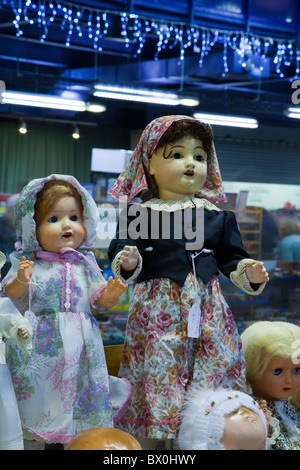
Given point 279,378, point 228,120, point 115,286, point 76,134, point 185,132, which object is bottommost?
point 279,378

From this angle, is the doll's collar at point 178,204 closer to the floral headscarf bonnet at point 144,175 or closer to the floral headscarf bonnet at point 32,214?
the floral headscarf bonnet at point 144,175

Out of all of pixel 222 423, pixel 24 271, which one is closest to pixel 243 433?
pixel 222 423

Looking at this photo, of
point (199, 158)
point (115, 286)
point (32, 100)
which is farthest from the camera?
point (32, 100)

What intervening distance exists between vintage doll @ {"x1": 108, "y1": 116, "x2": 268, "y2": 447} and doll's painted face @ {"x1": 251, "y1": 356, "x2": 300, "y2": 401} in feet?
0.41

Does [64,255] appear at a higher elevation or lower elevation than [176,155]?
lower

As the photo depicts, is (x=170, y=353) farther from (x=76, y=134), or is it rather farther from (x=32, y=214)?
(x=76, y=134)

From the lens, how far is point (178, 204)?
6.87ft

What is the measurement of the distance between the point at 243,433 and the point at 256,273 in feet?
1.74

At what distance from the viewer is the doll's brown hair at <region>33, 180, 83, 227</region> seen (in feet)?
6.44

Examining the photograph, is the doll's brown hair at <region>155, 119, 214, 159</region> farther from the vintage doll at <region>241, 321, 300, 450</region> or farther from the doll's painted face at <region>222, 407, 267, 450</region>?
the doll's painted face at <region>222, 407, 267, 450</region>

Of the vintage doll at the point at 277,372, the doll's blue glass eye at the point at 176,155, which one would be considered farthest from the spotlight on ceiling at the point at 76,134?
the vintage doll at the point at 277,372

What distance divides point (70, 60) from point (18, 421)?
5322mm

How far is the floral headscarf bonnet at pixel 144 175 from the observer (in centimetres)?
209

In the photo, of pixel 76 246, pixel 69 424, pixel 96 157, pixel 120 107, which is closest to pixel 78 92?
pixel 120 107
